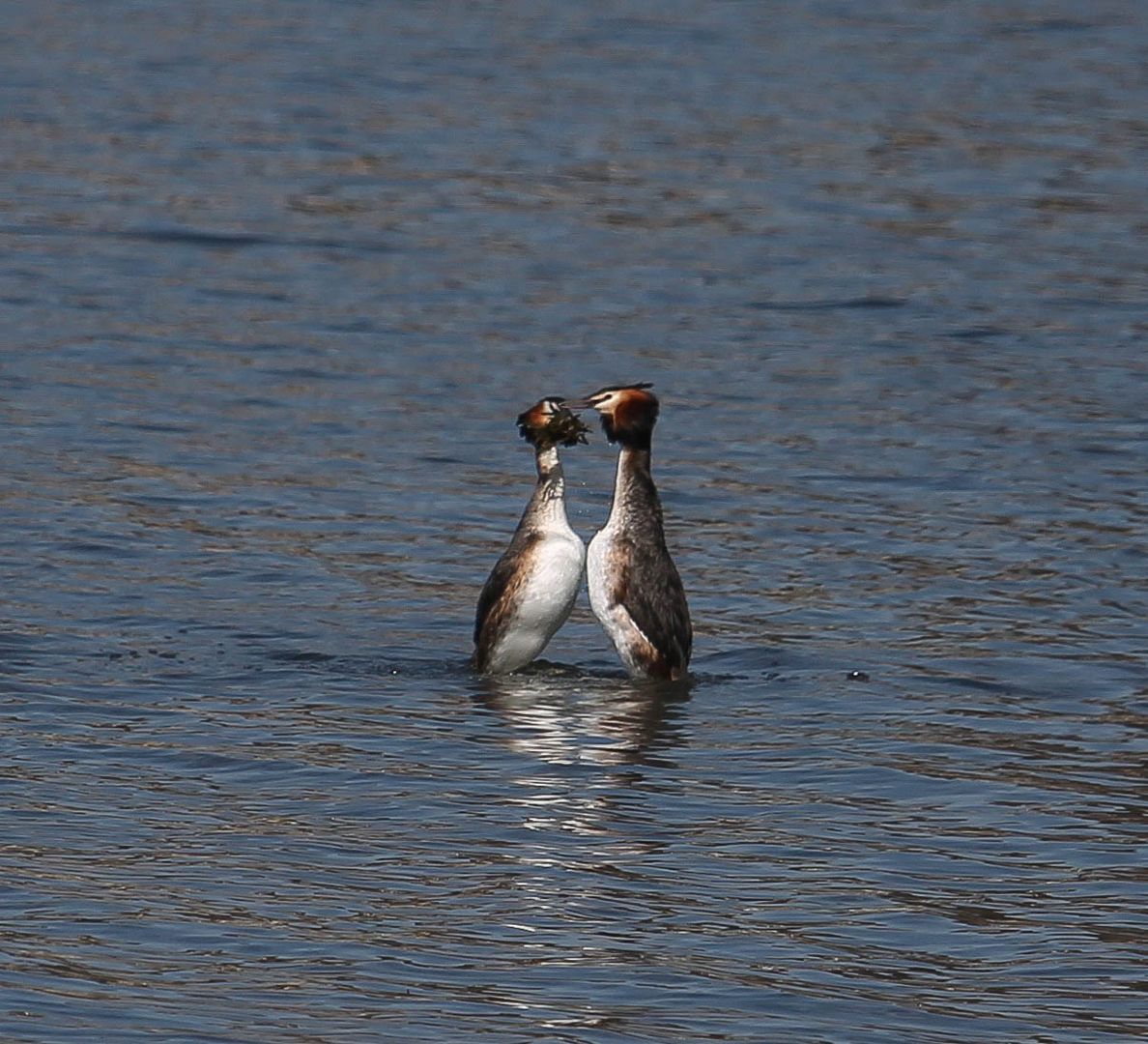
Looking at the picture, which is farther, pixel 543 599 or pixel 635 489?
pixel 635 489

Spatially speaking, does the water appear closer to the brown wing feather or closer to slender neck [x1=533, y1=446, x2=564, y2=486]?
the brown wing feather

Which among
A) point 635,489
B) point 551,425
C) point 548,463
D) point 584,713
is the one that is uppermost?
point 551,425

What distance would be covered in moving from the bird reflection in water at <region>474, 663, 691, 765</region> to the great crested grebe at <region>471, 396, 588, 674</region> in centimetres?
14

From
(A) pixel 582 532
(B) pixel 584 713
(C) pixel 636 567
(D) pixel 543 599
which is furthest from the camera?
(A) pixel 582 532

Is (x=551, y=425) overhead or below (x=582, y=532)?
overhead

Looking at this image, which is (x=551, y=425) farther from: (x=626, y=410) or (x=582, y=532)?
(x=582, y=532)

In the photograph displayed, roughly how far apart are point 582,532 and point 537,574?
9.77ft

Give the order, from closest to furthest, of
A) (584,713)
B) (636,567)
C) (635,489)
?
(584,713), (636,567), (635,489)

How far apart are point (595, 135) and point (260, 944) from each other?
18890mm

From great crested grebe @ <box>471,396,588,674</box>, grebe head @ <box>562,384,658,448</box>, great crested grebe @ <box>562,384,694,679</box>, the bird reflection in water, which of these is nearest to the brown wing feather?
great crested grebe @ <box>471,396,588,674</box>

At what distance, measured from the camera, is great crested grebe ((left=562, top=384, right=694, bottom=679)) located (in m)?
11.0

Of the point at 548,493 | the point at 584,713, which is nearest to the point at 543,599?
the point at 548,493

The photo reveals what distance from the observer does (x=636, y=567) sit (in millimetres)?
11195

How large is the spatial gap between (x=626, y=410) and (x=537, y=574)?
76 centimetres
